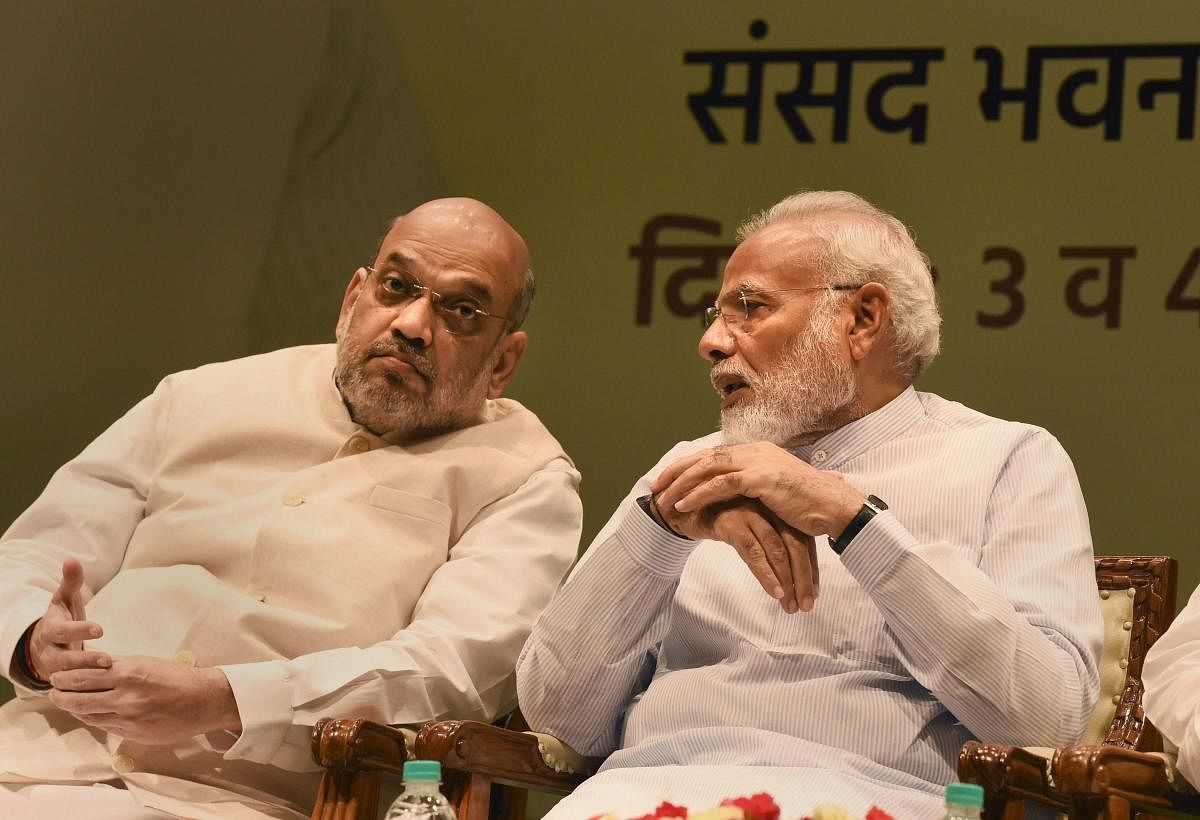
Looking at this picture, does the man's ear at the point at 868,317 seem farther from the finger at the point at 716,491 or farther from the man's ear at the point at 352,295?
the man's ear at the point at 352,295

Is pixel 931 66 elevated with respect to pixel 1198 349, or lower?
elevated

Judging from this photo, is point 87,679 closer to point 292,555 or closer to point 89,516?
point 292,555

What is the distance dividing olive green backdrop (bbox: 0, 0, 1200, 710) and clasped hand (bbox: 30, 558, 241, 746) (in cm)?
271

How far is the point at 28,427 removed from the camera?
17.8 feet

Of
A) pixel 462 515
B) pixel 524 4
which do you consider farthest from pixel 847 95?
pixel 462 515

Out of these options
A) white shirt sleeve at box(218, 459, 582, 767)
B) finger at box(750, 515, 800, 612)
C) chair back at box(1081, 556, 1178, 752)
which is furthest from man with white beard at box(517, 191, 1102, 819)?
chair back at box(1081, 556, 1178, 752)

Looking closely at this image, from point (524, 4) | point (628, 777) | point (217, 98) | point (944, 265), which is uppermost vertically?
point (524, 4)

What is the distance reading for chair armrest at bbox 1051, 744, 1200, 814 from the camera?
2.21m

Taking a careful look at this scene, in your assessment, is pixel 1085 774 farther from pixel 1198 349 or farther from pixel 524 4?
pixel 524 4

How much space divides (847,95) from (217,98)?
236cm

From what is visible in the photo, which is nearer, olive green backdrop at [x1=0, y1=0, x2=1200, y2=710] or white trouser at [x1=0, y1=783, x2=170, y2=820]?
white trouser at [x1=0, y1=783, x2=170, y2=820]

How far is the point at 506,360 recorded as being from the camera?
3.62 meters

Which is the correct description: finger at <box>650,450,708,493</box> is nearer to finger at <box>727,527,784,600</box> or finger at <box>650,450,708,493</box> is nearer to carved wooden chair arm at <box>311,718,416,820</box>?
finger at <box>727,527,784,600</box>

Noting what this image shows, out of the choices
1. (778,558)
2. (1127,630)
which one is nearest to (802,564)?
(778,558)
